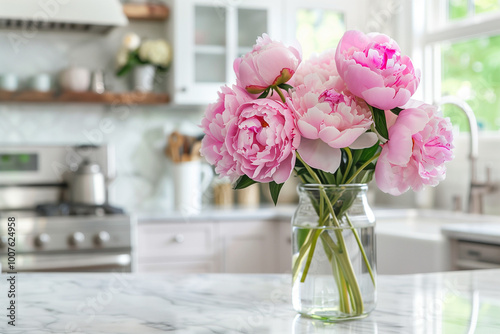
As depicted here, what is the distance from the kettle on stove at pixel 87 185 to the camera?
3.34 meters

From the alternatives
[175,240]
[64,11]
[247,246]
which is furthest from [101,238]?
[64,11]

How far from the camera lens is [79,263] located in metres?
2.88

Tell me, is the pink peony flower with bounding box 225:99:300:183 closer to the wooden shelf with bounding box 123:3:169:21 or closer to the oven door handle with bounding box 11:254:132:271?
the oven door handle with bounding box 11:254:132:271

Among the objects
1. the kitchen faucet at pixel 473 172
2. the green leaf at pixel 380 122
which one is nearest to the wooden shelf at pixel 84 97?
the kitchen faucet at pixel 473 172

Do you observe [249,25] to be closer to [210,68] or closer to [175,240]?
[210,68]

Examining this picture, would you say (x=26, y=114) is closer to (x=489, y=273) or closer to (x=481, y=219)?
(x=481, y=219)

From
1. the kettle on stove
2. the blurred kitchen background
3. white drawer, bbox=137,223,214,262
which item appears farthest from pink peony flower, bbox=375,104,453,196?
the kettle on stove

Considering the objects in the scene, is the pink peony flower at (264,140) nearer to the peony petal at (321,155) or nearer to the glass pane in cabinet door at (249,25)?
the peony petal at (321,155)

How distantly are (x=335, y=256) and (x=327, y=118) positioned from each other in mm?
201

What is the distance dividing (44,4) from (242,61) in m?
2.55

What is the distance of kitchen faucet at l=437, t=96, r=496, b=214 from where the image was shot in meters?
3.02

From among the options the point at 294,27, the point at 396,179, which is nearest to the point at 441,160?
the point at 396,179

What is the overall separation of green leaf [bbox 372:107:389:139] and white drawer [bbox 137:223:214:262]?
97.9 inches

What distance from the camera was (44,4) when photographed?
120 inches
